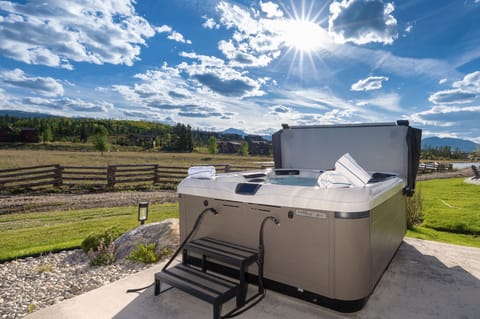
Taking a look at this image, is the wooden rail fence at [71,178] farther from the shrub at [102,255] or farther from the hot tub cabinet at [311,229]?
the hot tub cabinet at [311,229]

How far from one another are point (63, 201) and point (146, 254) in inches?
254

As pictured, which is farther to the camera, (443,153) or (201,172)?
(443,153)

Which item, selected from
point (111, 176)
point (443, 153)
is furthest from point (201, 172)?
point (443, 153)

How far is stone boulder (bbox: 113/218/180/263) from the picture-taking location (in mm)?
3273

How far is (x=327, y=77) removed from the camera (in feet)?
21.9

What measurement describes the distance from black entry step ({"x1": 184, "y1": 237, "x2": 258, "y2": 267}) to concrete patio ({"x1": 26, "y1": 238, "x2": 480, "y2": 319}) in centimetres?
36

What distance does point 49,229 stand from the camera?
454 centimetres

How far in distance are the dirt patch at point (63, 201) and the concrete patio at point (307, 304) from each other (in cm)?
565

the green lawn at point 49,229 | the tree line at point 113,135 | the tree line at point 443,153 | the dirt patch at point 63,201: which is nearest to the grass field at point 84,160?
the tree line at point 113,135

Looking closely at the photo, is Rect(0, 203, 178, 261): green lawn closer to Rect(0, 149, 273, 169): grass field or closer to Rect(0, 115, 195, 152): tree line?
Rect(0, 149, 273, 169): grass field

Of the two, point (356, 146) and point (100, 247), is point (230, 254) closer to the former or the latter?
point (100, 247)

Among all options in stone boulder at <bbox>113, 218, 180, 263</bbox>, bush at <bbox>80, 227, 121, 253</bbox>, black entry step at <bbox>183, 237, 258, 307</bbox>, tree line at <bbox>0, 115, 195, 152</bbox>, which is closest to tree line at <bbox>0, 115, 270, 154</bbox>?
tree line at <bbox>0, 115, 195, 152</bbox>

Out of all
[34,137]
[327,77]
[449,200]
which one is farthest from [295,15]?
[34,137]

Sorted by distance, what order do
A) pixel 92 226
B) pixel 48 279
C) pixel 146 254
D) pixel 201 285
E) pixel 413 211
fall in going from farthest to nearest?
1. pixel 413 211
2. pixel 92 226
3. pixel 146 254
4. pixel 48 279
5. pixel 201 285
